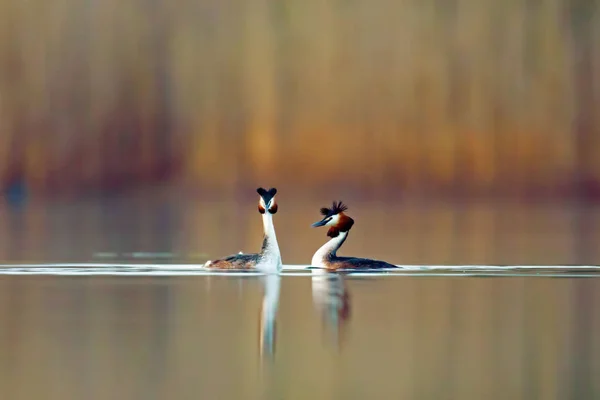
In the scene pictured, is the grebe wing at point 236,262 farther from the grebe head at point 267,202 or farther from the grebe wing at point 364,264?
the grebe wing at point 364,264

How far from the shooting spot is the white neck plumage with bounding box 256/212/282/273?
664 inches

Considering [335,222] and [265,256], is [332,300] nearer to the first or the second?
[265,256]

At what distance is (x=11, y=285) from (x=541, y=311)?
6.16m

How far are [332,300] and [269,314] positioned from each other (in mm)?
1225

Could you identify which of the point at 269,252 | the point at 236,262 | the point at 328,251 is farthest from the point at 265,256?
the point at 328,251

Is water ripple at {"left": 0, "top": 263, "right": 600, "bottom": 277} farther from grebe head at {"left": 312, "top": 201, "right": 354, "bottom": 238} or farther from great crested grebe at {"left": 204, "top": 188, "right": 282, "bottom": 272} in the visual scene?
grebe head at {"left": 312, "top": 201, "right": 354, "bottom": 238}

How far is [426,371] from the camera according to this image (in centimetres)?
988

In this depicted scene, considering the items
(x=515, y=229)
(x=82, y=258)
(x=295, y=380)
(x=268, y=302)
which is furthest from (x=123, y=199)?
(x=295, y=380)

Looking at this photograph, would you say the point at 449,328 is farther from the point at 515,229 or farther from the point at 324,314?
the point at 515,229

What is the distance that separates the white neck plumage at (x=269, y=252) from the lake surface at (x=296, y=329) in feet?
0.79

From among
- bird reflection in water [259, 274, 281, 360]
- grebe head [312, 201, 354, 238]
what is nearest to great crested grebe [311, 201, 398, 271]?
grebe head [312, 201, 354, 238]

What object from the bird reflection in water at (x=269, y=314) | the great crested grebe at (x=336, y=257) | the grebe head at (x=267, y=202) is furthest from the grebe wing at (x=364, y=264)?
the grebe head at (x=267, y=202)

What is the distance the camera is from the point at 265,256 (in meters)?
16.9

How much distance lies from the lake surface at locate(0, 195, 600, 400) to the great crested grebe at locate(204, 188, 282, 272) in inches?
10.0
